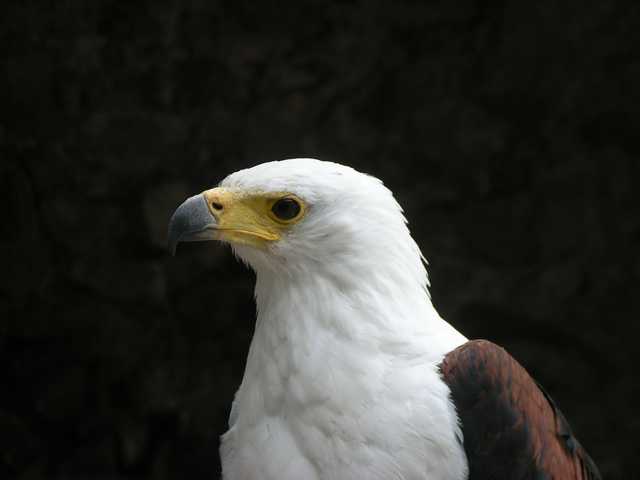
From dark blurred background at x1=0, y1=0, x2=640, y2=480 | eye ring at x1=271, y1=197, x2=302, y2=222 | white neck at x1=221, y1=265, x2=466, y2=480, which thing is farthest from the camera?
dark blurred background at x1=0, y1=0, x2=640, y2=480

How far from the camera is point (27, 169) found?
20.0 ft

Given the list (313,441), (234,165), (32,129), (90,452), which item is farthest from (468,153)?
(313,441)

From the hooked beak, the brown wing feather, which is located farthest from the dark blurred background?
the brown wing feather

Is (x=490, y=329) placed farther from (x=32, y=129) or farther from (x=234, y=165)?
(x=32, y=129)

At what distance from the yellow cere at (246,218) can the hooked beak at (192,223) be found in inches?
0.8

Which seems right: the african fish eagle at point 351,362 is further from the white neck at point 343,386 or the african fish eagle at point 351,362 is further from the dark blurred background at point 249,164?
the dark blurred background at point 249,164

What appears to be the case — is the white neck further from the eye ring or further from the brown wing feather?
the eye ring

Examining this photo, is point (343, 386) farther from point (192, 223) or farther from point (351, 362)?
point (192, 223)

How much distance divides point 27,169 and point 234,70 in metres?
1.45

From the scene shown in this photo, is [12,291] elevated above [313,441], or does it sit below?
below

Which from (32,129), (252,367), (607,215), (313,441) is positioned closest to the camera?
(313,441)

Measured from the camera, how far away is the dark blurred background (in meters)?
6.06

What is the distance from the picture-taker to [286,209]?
331 cm

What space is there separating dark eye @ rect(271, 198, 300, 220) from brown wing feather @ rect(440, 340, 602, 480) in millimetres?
715
